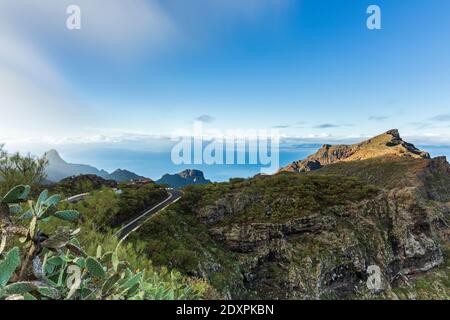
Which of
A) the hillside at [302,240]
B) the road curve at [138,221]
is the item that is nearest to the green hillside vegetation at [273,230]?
the hillside at [302,240]

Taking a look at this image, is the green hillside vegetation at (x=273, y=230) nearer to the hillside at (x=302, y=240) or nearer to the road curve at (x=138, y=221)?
the hillside at (x=302, y=240)

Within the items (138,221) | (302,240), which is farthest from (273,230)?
(138,221)

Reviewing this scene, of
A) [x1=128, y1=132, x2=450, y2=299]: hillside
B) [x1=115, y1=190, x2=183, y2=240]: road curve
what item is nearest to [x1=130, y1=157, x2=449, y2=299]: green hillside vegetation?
[x1=128, y1=132, x2=450, y2=299]: hillside

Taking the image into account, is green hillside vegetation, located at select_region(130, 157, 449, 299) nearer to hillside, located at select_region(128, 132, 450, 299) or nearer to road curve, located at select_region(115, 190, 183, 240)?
hillside, located at select_region(128, 132, 450, 299)

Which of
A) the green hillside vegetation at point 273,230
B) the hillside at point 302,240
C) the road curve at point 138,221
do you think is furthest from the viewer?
the hillside at point 302,240

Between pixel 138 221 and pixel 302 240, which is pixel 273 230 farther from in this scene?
pixel 138 221

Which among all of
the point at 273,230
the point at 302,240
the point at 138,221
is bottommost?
the point at 302,240

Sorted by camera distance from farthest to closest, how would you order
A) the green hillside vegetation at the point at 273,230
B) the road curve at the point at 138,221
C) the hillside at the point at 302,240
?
the hillside at the point at 302,240 → the green hillside vegetation at the point at 273,230 → the road curve at the point at 138,221

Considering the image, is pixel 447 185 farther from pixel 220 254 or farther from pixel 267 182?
pixel 220 254
